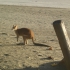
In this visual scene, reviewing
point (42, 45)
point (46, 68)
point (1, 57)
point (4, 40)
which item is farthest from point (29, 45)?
point (46, 68)

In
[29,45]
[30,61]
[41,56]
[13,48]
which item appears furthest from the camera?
[29,45]

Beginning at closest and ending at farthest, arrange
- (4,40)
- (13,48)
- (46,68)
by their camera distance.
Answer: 1. (46,68)
2. (13,48)
3. (4,40)

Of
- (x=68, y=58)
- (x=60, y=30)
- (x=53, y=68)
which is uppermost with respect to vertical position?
(x=60, y=30)

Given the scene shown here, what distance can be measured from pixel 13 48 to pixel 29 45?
0.69 metres

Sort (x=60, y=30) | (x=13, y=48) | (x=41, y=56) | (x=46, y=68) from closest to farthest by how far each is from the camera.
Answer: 1. (x=60, y=30)
2. (x=46, y=68)
3. (x=41, y=56)
4. (x=13, y=48)

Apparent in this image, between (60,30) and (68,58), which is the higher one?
(60,30)

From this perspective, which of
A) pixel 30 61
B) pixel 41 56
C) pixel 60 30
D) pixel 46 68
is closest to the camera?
pixel 60 30

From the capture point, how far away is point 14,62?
4.99 meters

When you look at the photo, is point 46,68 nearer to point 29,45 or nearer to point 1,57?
point 1,57

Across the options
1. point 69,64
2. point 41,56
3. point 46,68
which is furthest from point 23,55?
point 69,64

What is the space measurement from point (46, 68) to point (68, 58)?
79 cm

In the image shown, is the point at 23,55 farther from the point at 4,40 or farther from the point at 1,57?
the point at 4,40

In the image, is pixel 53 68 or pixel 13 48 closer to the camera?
pixel 53 68

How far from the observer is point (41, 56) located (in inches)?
219
